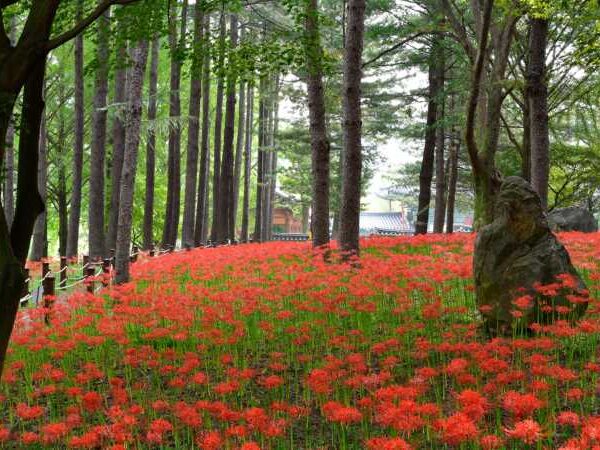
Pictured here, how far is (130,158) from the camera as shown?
1163 centimetres

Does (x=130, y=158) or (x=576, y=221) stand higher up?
(x=130, y=158)

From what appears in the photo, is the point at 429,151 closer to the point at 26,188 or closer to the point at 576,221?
the point at 576,221

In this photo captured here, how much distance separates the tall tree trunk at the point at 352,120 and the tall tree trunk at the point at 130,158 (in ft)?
13.7

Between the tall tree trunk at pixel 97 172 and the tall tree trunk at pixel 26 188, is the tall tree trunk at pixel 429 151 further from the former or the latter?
the tall tree trunk at pixel 26 188

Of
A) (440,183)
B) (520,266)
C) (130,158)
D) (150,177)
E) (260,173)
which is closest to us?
(520,266)

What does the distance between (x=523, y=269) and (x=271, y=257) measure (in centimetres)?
809

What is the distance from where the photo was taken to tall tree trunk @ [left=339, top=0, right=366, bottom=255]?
12.2 m

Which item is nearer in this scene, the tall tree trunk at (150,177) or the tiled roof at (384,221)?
the tall tree trunk at (150,177)

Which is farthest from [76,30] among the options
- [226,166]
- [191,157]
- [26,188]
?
[226,166]

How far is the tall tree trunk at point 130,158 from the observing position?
11.3 meters

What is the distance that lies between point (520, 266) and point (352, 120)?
6219 mm

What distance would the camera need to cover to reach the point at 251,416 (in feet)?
13.3

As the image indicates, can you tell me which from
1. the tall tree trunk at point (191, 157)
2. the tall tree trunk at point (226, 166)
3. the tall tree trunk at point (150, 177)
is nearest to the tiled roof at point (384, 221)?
the tall tree trunk at point (226, 166)

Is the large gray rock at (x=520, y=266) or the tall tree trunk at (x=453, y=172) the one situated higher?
the tall tree trunk at (x=453, y=172)
